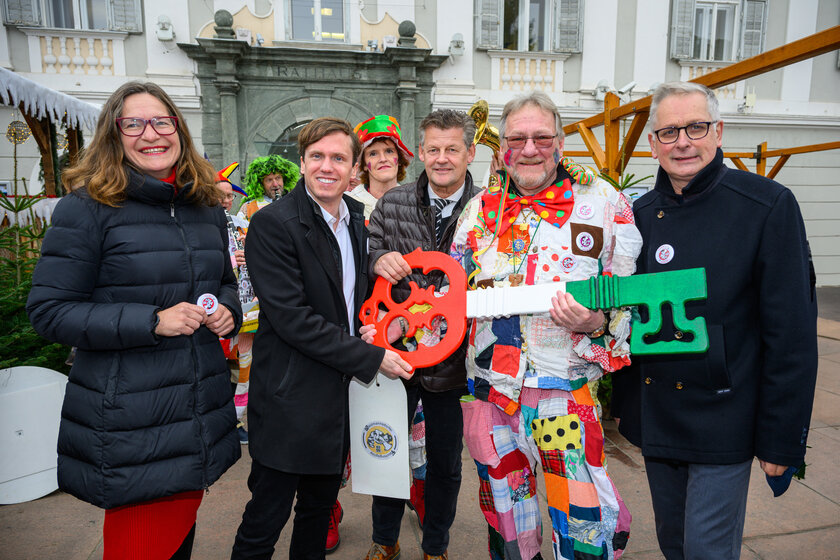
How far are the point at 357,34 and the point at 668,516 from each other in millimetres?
9415

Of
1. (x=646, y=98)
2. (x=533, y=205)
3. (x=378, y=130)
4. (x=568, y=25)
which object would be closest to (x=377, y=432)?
(x=533, y=205)

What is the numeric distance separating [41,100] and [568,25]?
864 centimetres

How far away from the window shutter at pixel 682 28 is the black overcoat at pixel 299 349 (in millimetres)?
10792

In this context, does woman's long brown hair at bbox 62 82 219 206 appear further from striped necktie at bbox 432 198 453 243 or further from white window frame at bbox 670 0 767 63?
white window frame at bbox 670 0 767 63

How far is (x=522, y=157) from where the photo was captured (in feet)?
5.90

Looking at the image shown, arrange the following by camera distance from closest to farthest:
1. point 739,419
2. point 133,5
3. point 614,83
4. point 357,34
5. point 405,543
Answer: point 739,419 < point 405,543 < point 133,5 < point 357,34 < point 614,83

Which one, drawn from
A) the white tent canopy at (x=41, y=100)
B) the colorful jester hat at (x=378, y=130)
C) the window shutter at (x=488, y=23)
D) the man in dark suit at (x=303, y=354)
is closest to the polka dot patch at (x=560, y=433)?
the man in dark suit at (x=303, y=354)

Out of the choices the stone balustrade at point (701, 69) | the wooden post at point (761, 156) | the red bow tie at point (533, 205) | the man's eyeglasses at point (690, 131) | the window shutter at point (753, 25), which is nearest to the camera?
the man's eyeglasses at point (690, 131)

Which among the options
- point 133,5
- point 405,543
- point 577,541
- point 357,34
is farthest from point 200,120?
point 577,541

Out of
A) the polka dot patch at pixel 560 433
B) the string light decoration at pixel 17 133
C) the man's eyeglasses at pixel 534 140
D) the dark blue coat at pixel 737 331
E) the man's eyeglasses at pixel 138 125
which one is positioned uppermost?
the string light decoration at pixel 17 133

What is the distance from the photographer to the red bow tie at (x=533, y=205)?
1766 mm

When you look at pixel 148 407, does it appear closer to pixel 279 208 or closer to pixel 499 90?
pixel 279 208

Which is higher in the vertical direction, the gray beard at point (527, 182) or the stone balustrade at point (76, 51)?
the stone balustrade at point (76, 51)

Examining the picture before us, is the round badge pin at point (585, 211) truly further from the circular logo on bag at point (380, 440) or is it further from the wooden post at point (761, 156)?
the wooden post at point (761, 156)
